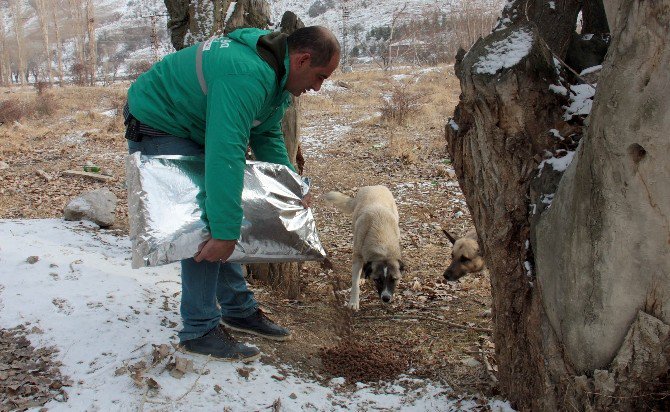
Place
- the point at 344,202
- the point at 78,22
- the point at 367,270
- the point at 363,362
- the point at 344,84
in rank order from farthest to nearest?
the point at 78,22 < the point at 344,84 < the point at 344,202 < the point at 367,270 < the point at 363,362

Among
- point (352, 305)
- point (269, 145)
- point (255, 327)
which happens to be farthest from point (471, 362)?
point (352, 305)

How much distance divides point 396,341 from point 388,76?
27.8 meters

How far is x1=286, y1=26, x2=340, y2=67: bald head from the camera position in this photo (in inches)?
104

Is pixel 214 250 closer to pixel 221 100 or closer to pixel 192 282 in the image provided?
pixel 192 282

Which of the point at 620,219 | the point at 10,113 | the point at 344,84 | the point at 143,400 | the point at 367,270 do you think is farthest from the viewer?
the point at 344,84

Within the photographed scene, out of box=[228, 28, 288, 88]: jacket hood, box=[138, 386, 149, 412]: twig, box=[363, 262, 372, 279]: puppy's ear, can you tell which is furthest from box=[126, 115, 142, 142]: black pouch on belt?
box=[363, 262, 372, 279]: puppy's ear

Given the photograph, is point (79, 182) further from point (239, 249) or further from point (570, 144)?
point (570, 144)

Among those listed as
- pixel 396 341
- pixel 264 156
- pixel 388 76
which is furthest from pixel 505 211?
pixel 388 76

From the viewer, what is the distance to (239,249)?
2922 millimetres

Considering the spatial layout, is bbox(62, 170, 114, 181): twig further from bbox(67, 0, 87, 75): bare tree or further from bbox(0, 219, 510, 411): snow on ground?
bbox(67, 0, 87, 75): bare tree

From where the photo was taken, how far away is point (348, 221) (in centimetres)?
800

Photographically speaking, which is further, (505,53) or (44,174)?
(44,174)

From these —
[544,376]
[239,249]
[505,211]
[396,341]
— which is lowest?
[396,341]

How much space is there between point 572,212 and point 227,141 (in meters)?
1.46
